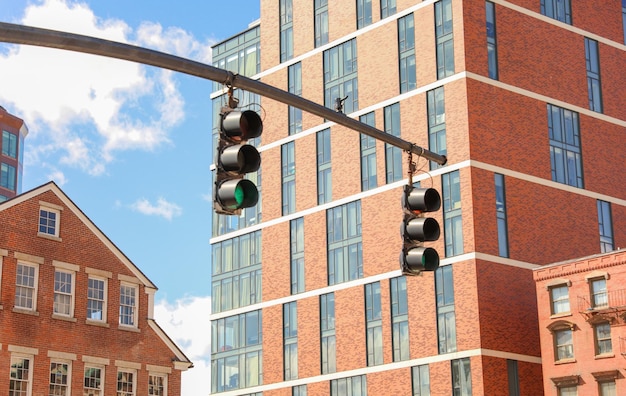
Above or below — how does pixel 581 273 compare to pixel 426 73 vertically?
below

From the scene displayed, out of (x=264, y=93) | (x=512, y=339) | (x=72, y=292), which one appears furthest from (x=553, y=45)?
(x=264, y=93)

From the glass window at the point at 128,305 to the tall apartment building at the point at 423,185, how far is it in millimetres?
25939

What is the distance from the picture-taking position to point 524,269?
228 feet

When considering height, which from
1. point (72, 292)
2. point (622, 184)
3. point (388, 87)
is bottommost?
point (72, 292)

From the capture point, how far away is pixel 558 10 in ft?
254

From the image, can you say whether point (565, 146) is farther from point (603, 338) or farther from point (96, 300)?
point (96, 300)

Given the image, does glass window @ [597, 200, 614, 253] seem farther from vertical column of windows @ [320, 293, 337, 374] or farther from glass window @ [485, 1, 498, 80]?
vertical column of windows @ [320, 293, 337, 374]

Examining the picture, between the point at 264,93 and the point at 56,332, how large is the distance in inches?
1324

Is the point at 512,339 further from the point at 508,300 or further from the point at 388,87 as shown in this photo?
the point at 388,87

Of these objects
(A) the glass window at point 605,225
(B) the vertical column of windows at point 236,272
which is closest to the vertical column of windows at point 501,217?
(A) the glass window at point 605,225

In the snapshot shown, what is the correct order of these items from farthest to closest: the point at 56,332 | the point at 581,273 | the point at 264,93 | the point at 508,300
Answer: the point at 508,300
the point at 581,273
the point at 56,332
the point at 264,93

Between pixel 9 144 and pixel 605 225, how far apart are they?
95.5m

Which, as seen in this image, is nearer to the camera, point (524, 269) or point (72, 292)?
point (72, 292)

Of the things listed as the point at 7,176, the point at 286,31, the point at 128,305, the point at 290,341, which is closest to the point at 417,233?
the point at 128,305
